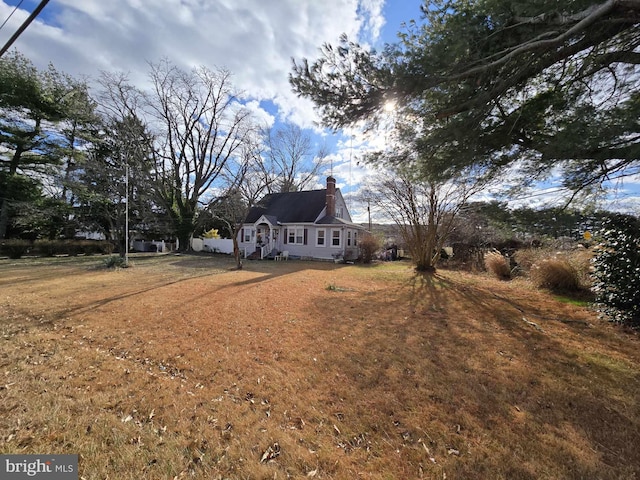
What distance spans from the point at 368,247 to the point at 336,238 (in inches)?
105

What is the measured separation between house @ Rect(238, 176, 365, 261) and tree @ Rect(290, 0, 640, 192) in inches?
535

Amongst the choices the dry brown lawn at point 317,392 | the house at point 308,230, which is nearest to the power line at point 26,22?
the dry brown lawn at point 317,392

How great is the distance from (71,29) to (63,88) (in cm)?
1897

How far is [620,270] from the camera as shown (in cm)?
538

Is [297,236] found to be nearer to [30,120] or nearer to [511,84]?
[511,84]

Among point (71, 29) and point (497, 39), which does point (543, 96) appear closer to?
point (497, 39)

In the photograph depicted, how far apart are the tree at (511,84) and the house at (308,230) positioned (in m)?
13.6

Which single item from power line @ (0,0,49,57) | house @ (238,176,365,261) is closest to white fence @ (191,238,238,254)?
house @ (238,176,365,261)

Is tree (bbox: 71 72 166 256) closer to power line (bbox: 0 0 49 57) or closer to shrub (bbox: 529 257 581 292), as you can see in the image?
power line (bbox: 0 0 49 57)

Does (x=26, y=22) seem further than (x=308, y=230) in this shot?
No

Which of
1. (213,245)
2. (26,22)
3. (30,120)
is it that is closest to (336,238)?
(213,245)

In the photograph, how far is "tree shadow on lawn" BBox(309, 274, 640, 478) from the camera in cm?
215

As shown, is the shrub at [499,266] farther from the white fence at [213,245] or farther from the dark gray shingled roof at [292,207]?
the white fence at [213,245]

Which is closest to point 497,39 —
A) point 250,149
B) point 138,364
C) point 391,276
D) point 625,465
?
point 625,465
